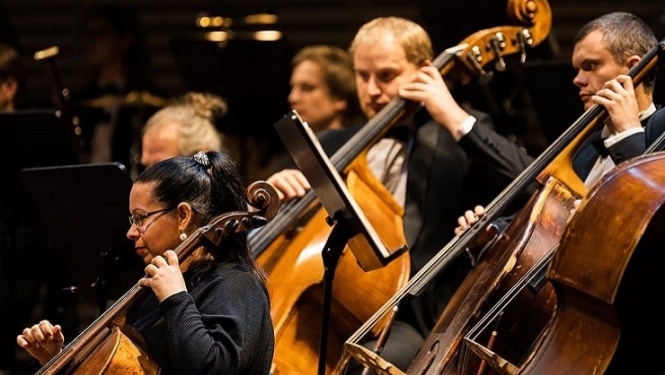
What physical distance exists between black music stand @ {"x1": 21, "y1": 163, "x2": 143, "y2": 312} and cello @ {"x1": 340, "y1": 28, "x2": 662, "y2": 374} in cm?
87

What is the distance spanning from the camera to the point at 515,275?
10.3 ft

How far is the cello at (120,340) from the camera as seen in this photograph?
2703 mm

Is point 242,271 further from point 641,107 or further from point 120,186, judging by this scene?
point 641,107

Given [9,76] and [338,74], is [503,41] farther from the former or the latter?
[9,76]

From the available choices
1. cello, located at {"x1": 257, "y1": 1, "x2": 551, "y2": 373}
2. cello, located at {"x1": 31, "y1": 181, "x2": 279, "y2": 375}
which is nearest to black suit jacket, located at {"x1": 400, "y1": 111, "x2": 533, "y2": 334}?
cello, located at {"x1": 257, "y1": 1, "x2": 551, "y2": 373}

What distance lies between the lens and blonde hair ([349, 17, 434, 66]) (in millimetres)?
4219

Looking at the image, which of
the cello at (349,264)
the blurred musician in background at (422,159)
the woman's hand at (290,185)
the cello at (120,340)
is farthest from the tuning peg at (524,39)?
the cello at (120,340)

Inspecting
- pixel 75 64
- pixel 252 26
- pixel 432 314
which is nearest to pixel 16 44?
pixel 252 26

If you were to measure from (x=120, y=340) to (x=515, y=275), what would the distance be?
1.02m

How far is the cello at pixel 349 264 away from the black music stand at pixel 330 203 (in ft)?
1.58

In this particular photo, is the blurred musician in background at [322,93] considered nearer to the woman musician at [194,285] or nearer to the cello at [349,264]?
the cello at [349,264]

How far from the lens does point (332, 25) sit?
7191 millimetres

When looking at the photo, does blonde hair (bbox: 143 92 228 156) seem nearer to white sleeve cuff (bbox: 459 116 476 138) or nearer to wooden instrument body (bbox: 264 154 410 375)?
wooden instrument body (bbox: 264 154 410 375)

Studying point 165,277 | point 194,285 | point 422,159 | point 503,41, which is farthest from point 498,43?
point 165,277
